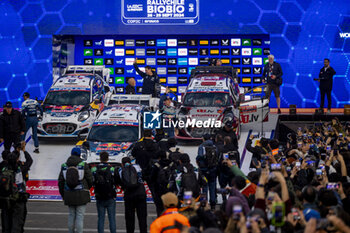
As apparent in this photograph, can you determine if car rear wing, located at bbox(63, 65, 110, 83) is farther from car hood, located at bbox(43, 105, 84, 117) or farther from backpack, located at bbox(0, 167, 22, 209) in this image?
backpack, located at bbox(0, 167, 22, 209)

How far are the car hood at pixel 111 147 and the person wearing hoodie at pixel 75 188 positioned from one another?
4457 mm

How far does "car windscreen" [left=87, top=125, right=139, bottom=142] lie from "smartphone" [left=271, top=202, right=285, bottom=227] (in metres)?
10.4

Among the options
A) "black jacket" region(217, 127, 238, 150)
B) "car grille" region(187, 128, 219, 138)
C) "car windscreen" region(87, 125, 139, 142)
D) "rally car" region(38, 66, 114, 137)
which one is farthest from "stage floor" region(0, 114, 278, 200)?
"black jacket" region(217, 127, 238, 150)

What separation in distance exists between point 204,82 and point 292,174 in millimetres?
10677

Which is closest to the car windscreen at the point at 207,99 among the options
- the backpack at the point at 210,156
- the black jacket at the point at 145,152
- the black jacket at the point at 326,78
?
the black jacket at the point at 326,78

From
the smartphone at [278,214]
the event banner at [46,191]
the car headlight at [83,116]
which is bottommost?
the event banner at [46,191]

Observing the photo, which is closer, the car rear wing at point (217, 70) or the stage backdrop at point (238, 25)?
the car rear wing at point (217, 70)

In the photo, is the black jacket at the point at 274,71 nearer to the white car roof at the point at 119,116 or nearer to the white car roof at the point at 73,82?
the white car roof at the point at 119,116

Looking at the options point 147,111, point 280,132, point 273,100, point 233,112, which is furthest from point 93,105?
point 273,100

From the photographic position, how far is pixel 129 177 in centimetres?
1081

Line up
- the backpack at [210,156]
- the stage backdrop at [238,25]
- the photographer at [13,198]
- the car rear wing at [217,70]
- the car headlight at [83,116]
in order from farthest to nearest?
the stage backdrop at [238,25]
the car rear wing at [217,70]
the car headlight at [83,116]
the backpack at [210,156]
the photographer at [13,198]

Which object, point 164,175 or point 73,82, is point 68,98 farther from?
point 164,175

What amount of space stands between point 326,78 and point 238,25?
15.0 feet

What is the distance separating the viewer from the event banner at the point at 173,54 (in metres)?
26.0
